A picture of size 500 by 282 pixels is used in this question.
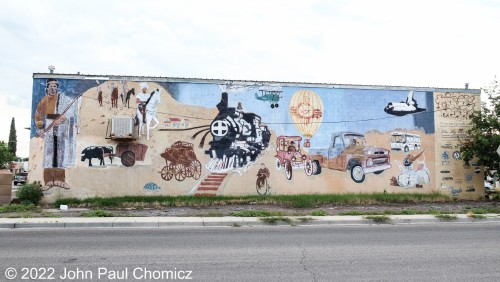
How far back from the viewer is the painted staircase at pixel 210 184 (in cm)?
1948

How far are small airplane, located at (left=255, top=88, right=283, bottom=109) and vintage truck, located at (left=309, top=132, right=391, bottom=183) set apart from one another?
9.63 ft

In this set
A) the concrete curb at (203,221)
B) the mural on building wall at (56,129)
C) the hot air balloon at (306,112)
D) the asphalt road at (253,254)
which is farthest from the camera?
the hot air balloon at (306,112)

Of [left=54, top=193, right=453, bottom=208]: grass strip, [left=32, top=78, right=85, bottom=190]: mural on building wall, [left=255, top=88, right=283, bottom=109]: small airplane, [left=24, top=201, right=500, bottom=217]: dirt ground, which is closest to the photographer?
[left=24, top=201, right=500, bottom=217]: dirt ground

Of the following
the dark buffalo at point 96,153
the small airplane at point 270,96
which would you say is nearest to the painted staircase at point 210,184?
the small airplane at point 270,96

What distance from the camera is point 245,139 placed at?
65.7ft

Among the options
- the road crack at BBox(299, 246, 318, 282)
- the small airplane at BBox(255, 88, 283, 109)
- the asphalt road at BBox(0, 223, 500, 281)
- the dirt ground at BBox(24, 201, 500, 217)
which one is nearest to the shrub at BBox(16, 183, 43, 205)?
the dirt ground at BBox(24, 201, 500, 217)

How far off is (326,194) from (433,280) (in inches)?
548

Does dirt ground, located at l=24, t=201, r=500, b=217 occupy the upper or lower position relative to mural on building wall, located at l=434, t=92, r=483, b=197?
lower

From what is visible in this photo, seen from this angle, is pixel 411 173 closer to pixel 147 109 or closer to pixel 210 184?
pixel 210 184

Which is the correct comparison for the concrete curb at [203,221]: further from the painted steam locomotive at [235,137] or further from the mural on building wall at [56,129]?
the painted steam locomotive at [235,137]

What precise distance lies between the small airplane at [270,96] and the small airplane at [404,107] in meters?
5.64

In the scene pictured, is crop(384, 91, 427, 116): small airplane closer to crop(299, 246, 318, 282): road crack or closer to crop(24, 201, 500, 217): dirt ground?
crop(24, 201, 500, 217): dirt ground

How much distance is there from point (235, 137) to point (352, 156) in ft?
19.4

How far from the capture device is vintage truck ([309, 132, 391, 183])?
2052cm
